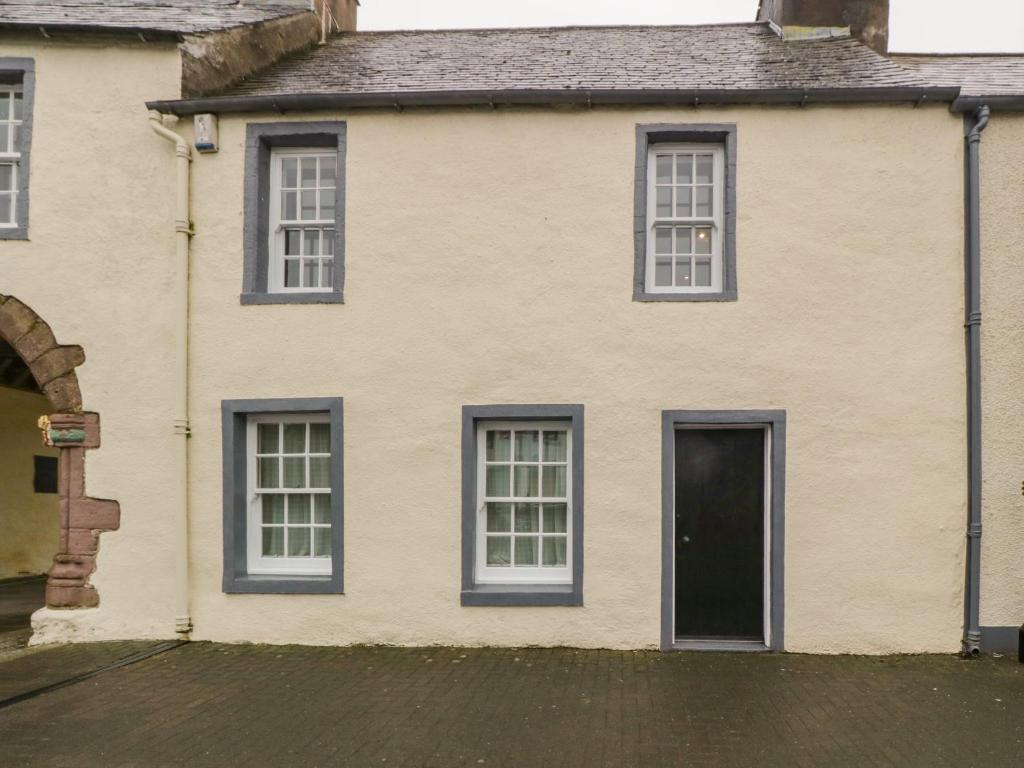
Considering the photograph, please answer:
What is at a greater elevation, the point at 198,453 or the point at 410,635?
the point at 198,453

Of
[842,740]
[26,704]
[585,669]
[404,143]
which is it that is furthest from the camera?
[404,143]

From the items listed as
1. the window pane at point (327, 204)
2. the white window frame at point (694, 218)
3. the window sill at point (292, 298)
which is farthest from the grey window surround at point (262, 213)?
the white window frame at point (694, 218)

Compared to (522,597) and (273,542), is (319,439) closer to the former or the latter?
(273,542)

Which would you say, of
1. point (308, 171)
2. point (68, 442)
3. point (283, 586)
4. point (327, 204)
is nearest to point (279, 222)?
point (327, 204)

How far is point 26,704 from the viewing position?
6.84 m

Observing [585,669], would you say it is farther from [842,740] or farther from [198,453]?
[198,453]

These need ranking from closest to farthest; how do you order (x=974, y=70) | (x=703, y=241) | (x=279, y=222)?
(x=703, y=241), (x=279, y=222), (x=974, y=70)

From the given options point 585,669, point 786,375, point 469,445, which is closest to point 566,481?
point 469,445

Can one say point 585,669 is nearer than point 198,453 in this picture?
Yes

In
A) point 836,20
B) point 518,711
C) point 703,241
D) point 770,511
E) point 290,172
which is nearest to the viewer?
point 518,711

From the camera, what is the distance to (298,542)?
9.01 meters

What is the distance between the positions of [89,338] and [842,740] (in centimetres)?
807

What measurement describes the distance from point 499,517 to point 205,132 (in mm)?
5148

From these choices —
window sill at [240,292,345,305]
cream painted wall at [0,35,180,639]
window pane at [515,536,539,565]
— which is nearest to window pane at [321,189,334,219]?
window sill at [240,292,345,305]
